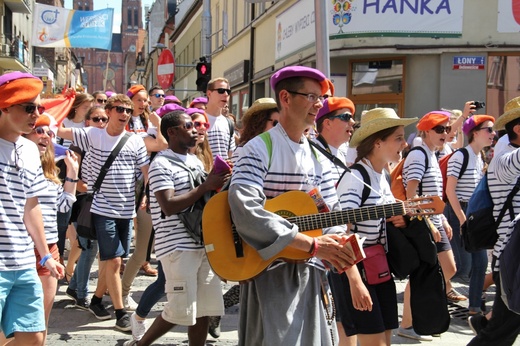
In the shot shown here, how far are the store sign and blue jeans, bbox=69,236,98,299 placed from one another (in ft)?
34.6

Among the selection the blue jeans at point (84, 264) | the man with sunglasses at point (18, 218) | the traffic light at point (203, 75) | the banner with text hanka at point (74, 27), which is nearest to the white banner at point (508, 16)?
the traffic light at point (203, 75)

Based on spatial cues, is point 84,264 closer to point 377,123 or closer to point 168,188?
point 168,188

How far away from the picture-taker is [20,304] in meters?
4.07

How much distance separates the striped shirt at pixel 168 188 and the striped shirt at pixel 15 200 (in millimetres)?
1075

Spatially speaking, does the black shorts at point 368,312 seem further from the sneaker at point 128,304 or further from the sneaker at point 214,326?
the sneaker at point 128,304

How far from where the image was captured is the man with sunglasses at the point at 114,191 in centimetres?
652

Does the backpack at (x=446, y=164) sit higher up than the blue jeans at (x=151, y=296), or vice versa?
the backpack at (x=446, y=164)

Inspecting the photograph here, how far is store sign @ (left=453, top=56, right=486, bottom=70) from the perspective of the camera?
50.1 feet

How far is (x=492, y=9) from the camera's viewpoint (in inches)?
599

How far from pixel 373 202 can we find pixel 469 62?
1187 centimetres

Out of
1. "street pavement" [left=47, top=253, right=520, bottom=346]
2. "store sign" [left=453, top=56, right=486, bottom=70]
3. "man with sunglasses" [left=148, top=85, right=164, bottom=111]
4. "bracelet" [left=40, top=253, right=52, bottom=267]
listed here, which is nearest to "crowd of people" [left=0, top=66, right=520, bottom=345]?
"bracelet" [left=40, top=253, right=52, bottom=267]

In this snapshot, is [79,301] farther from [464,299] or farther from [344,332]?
[464,299]

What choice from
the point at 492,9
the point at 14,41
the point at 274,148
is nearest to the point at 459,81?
the point at 492,9

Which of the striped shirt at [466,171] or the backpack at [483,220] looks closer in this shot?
the backpack at [483,220]
